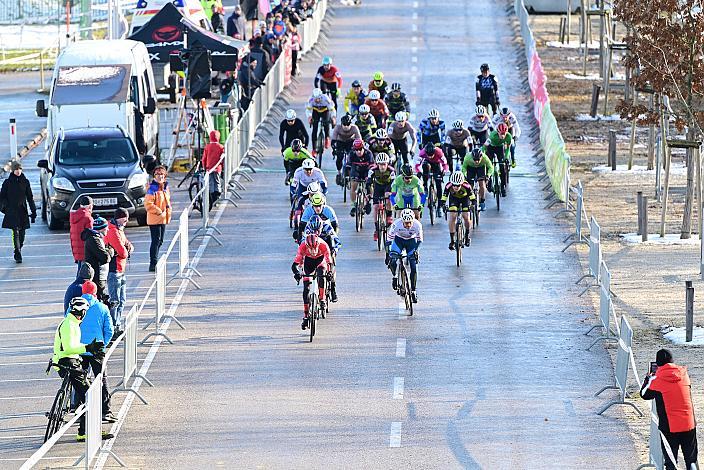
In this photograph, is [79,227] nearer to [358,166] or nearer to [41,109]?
[358,166]

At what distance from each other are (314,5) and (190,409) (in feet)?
133

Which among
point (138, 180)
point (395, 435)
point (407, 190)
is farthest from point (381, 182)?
point (395, 435)

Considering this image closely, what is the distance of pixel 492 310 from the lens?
24.8 m

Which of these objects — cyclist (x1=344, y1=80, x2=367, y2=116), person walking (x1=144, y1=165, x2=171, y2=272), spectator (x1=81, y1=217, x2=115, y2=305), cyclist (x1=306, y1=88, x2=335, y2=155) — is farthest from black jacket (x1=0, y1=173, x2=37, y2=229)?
cyclist (x1=344, y1=80, x2=367, y2=116)

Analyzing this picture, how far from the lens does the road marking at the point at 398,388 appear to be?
2014 centimetres

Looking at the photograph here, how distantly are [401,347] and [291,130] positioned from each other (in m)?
12.2

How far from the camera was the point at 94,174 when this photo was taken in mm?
30750

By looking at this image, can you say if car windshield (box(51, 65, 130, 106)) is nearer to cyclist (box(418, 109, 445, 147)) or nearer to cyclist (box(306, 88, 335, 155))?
cyclist (box(306, 88, 335, 155))

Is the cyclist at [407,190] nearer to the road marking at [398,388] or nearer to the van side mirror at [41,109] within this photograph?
the road marking at [398,388]

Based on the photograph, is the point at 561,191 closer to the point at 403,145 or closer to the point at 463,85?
the point at 403,145

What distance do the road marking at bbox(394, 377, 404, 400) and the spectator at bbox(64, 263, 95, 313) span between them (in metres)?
4.08

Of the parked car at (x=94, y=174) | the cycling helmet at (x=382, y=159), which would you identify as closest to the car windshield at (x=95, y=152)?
the parked car at (x=94, y=174)

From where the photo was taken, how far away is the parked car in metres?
30.4

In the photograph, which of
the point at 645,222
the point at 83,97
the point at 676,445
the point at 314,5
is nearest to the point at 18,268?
the point at 83,97
